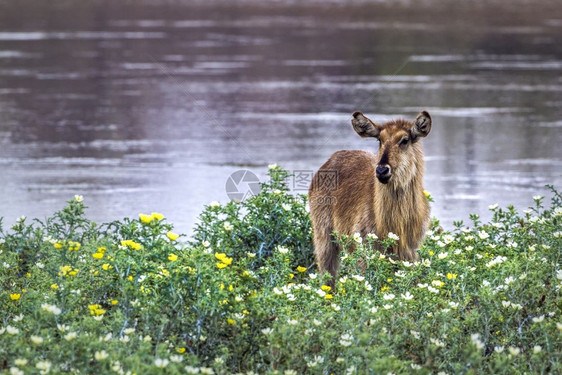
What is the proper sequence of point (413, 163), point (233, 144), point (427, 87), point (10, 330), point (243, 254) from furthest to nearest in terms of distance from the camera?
point (427, 87) < point (233, 144) < point (243, 254) < point (413, 163) < point (10, 330)

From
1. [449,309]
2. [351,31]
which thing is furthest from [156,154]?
[351,31]

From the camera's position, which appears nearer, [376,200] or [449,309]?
[449,309]

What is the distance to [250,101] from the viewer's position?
50.3 feet

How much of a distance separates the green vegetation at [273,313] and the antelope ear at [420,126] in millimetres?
810

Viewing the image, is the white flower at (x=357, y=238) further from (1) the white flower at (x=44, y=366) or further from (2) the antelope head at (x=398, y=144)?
(1) the white flower at (x=44, y=366)

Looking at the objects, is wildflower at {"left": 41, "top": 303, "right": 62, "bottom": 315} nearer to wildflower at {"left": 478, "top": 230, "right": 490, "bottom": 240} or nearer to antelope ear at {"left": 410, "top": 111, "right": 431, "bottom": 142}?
antelope ear at {"left": 410, "top": 111, "right": 431, "bottom": 142}

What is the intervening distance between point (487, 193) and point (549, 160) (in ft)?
6.00

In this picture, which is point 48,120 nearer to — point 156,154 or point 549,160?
point 156,154

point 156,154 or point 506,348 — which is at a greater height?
point 156,154

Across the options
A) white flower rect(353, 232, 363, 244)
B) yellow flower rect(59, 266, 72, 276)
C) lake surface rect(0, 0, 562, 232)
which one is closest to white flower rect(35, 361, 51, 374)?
yellow flower rect(59, 266, 72, 276)

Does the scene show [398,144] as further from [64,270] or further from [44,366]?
[44,366]

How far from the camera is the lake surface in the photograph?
10.7 metres

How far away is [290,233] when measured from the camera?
7.92 m

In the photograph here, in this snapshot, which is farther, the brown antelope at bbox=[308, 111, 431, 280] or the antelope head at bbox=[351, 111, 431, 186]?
the brown antelope at bbox=[308, 111, 431, 280]
